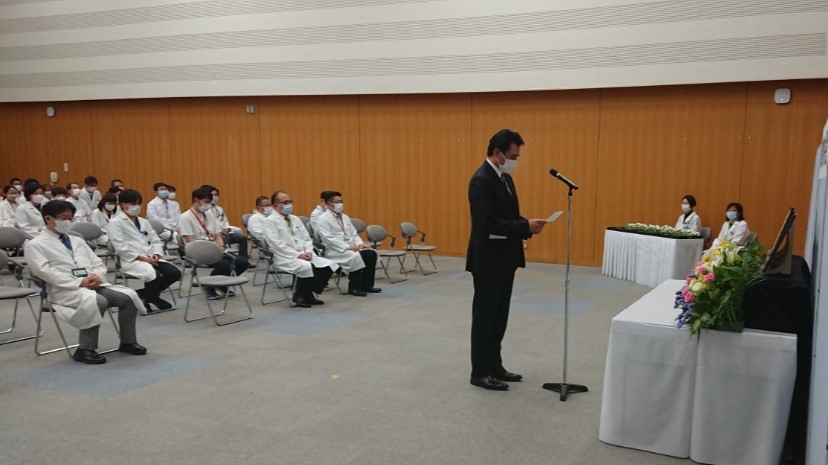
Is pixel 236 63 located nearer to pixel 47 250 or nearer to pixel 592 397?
pixel 47 250

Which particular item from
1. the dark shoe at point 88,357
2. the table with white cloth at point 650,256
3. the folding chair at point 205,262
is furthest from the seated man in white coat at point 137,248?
the table with white cloth at point 650,256

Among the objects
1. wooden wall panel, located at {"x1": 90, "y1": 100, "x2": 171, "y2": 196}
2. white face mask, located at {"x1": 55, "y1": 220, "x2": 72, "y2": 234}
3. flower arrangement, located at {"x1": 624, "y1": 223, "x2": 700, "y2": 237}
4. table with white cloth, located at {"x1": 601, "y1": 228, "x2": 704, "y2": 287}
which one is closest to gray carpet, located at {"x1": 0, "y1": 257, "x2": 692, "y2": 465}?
white face mask, located at {"x1": 55, "y1": 220, "x2": 72, "y2": 234}

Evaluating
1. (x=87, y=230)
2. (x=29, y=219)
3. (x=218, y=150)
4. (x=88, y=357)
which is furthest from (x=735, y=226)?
(x=29, y=219)

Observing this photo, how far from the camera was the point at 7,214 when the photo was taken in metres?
9.74

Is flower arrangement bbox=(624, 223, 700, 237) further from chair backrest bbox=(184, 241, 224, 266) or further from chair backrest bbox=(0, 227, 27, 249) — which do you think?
chair backrest bbox=(0, 227, 27, 249)

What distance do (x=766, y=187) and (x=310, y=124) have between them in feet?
27.5

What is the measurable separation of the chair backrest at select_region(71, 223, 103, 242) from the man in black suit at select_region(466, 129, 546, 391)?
6332mm

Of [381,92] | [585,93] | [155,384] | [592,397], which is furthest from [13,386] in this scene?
[585,93]

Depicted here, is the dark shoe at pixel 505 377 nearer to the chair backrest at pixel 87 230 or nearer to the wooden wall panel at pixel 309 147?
the chair backrest at pixel 87 230

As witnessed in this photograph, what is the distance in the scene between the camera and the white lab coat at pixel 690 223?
9.66m

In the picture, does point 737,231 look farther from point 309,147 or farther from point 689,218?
point 309,147

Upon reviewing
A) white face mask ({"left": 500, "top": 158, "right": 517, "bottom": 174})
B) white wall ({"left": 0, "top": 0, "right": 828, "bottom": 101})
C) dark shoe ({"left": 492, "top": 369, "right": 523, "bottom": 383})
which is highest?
white wall ({"left": 0, "top": 0, "right": 828, "bottom": 101})

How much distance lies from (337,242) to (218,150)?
683cm

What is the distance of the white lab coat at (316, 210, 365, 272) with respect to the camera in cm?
799
